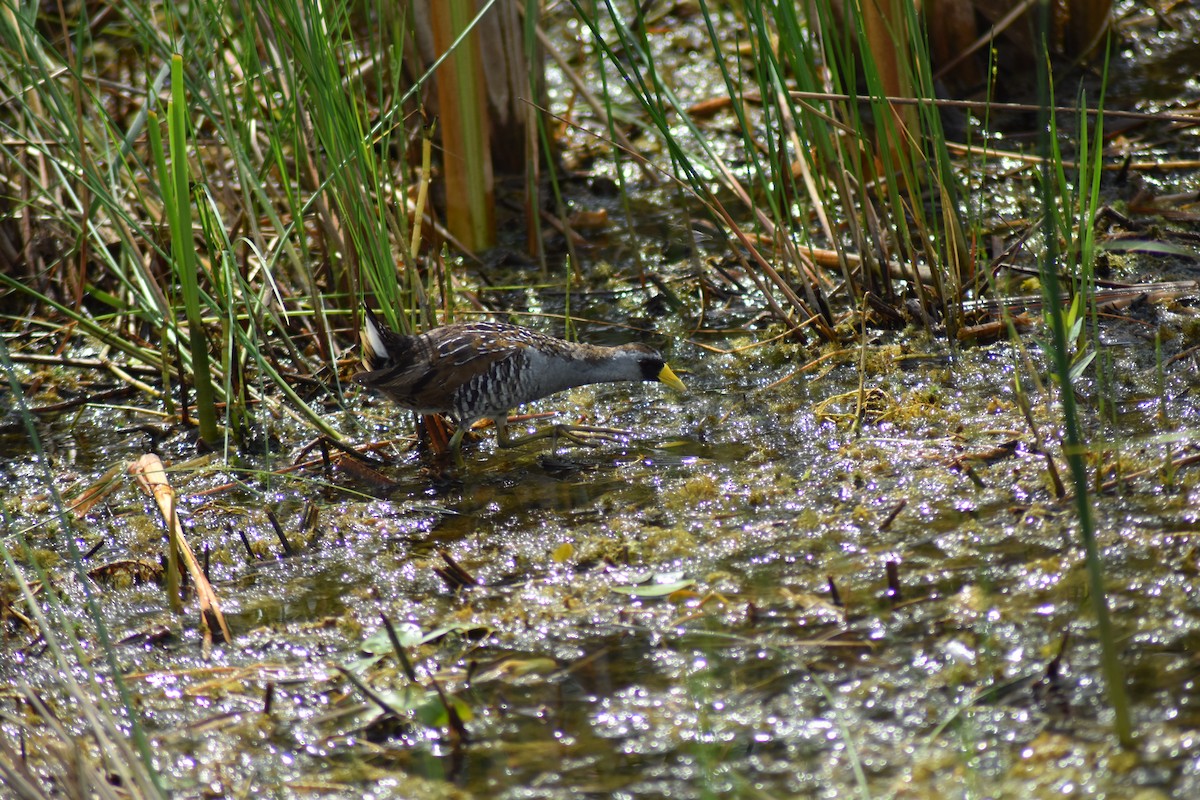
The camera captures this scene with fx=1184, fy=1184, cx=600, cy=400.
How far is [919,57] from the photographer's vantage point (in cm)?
324

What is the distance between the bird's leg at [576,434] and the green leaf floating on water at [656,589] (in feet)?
3.24

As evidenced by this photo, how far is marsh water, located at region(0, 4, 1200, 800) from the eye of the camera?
2.10 meters

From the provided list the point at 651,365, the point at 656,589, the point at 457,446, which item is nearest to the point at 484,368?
the point at 457,446

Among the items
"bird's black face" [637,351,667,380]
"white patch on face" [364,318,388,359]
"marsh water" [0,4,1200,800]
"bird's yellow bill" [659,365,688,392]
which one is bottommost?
"marsh water" [0,4,1200,800]

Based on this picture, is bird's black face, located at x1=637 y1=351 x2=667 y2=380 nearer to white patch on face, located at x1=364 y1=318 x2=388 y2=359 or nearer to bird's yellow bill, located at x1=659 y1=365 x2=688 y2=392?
bird's yellow bill, located at x1=659 y1=365 x2=688 y2=392

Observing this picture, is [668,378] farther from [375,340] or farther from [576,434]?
[375,340]

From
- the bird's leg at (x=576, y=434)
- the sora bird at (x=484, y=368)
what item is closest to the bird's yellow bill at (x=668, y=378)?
the sora bird at (x=484, y=368)

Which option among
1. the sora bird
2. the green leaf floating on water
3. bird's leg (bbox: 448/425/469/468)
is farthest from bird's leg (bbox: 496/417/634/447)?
the green leaf floating on water

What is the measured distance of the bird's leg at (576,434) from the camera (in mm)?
3619

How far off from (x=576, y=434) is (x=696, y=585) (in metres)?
1.09

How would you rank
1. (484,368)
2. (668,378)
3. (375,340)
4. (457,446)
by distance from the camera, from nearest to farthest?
(375,340), (484,368), (457,446), (668,378)

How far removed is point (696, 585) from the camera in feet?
8.64

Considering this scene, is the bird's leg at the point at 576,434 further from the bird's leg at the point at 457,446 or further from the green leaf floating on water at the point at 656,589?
the green leaf floating on water at the point at 656,589

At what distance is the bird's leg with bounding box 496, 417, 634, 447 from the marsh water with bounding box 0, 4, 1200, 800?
0.04 metres
